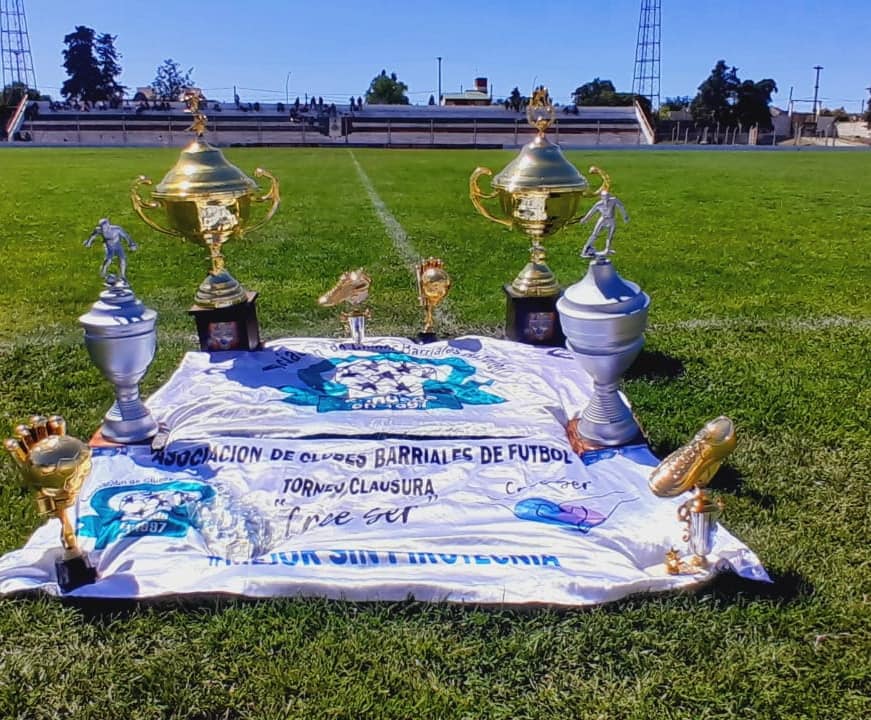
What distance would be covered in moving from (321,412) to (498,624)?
162 cm

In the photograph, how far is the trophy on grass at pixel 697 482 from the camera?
2.14 m

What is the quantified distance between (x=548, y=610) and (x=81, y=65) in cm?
7830

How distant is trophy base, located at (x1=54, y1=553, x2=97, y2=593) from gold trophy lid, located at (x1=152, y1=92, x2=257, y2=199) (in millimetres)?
2428

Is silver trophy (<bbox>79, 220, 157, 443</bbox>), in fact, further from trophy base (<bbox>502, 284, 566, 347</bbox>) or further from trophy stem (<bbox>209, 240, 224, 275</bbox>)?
trophy base (<bbox>502, 284, 566, 347</bbox>)

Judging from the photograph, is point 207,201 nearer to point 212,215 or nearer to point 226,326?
point 212,215

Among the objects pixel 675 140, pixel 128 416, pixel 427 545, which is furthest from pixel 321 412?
pixel 675 140

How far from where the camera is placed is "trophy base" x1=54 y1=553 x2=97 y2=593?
220cm

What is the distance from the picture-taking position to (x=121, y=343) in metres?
3.04

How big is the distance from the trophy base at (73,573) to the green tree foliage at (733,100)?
58.8 metres

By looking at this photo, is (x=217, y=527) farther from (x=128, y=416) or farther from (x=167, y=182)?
(x=167, y=182)

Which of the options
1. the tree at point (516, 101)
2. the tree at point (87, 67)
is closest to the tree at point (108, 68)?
the tree at point (87, 67)

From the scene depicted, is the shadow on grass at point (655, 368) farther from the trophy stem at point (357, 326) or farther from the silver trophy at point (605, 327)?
the trophy stem at point (357, 326)

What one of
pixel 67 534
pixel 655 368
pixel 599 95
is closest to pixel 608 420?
pixel 655 368

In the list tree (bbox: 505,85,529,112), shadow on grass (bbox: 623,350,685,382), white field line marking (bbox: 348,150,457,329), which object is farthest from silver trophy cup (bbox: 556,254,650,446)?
tree (bbox: 505,85,529,112)
